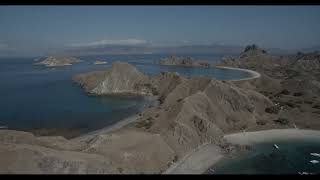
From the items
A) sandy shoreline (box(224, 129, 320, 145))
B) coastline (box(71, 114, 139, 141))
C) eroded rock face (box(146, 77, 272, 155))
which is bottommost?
coastline (box(71, 114, 139, 141))

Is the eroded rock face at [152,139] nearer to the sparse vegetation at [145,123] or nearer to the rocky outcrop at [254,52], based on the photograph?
the sparse vegetation at [145,123]

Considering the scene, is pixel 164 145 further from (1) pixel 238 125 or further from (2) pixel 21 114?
(2) pixel 21 114

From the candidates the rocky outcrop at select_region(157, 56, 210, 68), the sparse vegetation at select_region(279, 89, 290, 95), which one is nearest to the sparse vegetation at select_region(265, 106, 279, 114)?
the sparse vegetation at select_region(279, 89, 290, 95)

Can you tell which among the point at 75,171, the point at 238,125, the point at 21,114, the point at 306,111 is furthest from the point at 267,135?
the point at 21,114

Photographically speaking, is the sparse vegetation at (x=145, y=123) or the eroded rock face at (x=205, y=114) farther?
the sparse vegetation at (x=145, y=123)

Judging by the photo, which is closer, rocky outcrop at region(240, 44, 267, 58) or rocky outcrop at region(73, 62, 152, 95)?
rocky outcrop at region(73, 62, 152, 95)

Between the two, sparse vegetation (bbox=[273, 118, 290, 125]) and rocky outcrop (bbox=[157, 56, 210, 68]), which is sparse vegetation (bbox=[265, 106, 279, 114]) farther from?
rocky outcrop (bbox=[157, 56, 210, 68])

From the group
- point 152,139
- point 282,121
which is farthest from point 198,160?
point 282,121

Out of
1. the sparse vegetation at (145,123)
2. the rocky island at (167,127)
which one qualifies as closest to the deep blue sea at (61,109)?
the rocky island at (167,127)
